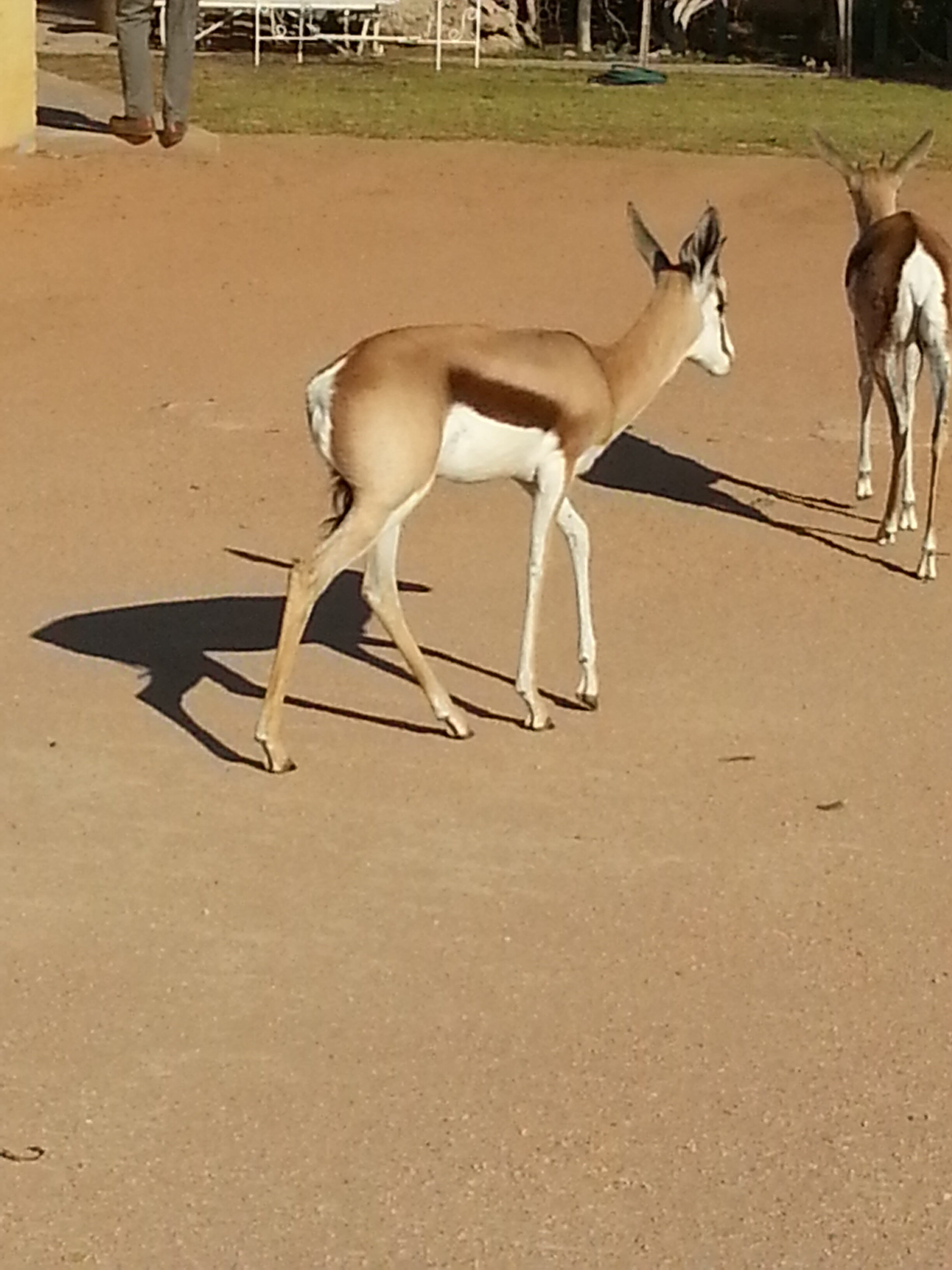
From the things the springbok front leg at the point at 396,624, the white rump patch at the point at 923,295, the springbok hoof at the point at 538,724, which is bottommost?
the springbok hoof at the point at 538,724

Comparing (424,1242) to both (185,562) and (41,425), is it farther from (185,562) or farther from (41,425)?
(41,425)

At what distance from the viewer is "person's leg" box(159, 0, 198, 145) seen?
1703cm

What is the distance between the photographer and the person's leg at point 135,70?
17.0 meters

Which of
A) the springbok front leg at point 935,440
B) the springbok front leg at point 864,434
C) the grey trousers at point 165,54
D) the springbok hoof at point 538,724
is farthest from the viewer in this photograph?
the grey trousers at point 165,54

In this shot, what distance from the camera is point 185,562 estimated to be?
8969 millimetres

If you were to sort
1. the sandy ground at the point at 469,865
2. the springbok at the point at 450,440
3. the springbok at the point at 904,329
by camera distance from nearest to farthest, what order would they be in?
1. the sandy ground at the point at 469,865
2. the springbok at the point at 450,440
3. the springbok at the point at 904,329

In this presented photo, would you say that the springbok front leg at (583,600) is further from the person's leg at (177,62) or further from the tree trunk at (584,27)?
the tree trunk at (584,27)

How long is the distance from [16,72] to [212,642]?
10092 millimetres

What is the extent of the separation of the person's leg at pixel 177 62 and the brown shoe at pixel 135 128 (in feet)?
0.48

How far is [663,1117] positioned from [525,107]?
17.8 m

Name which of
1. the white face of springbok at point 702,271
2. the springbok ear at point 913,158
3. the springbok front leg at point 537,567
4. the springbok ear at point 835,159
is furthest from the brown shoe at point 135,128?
the springbok front leg at point 537,567

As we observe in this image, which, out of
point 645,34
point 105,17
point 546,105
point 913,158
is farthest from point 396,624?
point 105,17

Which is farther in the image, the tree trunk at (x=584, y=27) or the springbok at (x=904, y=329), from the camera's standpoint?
the tree trunk at (x=584, y=27)

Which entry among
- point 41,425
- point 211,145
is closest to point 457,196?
point 211,145
